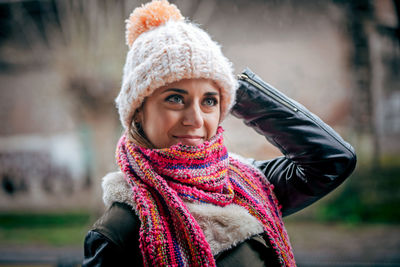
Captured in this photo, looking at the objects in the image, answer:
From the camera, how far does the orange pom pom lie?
4.37ft

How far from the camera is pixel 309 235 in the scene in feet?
17.7

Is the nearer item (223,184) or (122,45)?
(223,184)

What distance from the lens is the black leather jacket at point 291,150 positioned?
4.36 ft

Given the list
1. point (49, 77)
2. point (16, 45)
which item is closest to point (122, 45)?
point (49, 77)

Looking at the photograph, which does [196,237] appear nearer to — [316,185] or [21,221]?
[316,185]

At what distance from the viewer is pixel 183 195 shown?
1.15m

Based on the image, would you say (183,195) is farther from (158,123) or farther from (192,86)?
(192,86)

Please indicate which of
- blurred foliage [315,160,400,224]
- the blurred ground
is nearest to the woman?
the blurred ground

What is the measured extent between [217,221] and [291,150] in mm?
485

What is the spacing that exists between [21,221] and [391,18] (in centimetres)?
850

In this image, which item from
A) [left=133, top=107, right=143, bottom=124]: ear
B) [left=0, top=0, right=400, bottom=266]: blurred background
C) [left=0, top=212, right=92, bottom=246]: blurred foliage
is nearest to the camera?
[left=133, top=107, right=143, bottom=124]: ear

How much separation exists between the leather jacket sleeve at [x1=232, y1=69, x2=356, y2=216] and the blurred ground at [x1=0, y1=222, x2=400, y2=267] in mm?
3061

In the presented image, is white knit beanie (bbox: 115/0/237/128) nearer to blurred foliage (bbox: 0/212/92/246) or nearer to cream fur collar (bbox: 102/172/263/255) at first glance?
cream fur collar (bbox: 102/172/263/255)

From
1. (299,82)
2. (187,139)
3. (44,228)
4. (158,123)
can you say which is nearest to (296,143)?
(187,139)
